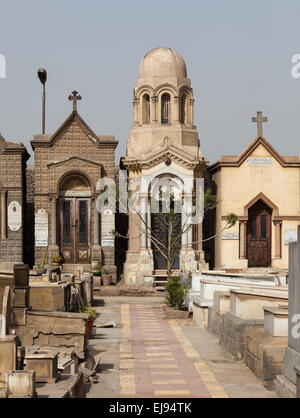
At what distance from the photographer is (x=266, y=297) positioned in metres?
15.8

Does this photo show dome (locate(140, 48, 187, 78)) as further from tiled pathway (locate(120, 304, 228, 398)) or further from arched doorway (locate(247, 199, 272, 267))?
tiled pathway (locate(120, 304, 228, 398))

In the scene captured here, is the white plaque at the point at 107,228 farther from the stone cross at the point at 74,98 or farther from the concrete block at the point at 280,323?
the concrete block at the point at 280,323

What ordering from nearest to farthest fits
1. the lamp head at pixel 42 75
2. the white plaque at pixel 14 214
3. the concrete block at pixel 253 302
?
the concrete block at pixel 253 302 < the white plaque at pixel 14 214 < the lamp head at pixel 42 75

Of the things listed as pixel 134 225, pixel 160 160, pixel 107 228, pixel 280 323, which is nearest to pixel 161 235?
pixel 134 225

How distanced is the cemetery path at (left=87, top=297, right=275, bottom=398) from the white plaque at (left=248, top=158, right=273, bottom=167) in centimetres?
1140

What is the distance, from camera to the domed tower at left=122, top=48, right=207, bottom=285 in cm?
3036

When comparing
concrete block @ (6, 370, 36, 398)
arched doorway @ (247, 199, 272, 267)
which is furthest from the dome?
concrete block @ (6, 370, 36, 398)

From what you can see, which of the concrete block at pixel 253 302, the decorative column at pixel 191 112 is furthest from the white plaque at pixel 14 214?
the concrete block at pixel 253 302

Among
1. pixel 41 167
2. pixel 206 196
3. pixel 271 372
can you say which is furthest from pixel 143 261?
pixel 271 372

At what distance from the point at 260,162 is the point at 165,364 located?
1849cm

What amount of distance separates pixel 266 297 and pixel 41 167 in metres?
17.4

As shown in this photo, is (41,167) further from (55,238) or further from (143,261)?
(143,261)

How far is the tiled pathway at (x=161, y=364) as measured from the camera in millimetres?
12179

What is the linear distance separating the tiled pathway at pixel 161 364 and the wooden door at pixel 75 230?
9.99 metres
